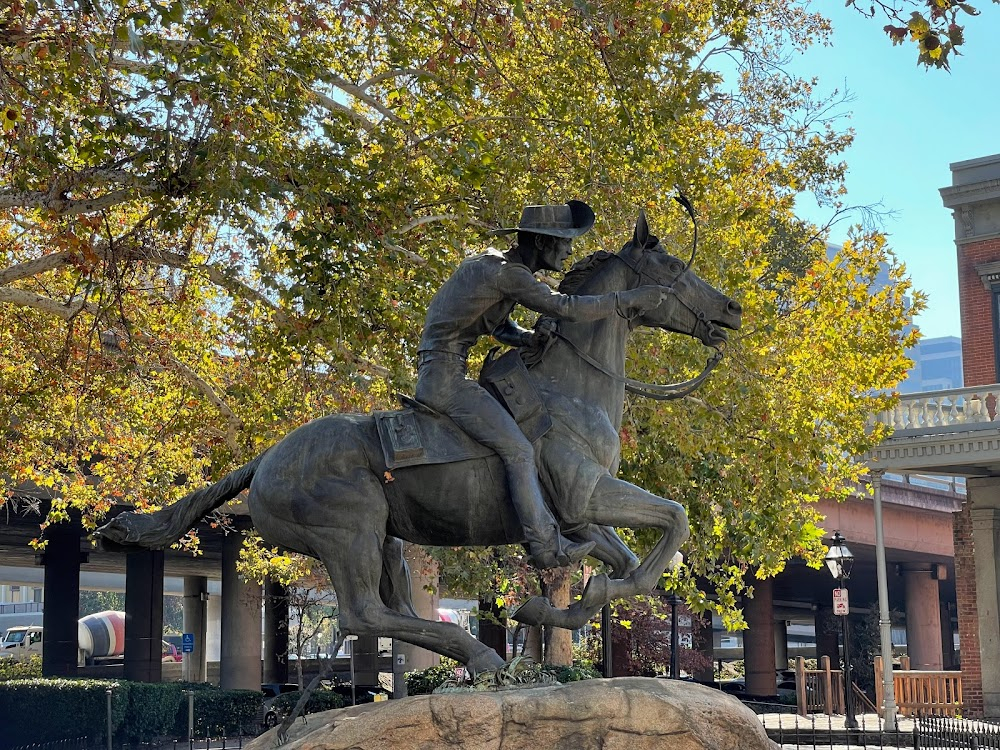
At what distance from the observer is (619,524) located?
7645 mm

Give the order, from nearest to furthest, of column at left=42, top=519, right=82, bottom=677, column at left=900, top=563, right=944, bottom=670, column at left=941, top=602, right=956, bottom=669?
column at left=42, top=519, right=82, bottom=677
column at left=900, top=563, right=944, bottom=670
column at left=941, top=602, right=956, bottom=669

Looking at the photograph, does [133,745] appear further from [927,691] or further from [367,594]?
[367,594]

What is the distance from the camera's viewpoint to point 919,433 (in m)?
27.3

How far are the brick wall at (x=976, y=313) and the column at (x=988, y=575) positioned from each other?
306cm

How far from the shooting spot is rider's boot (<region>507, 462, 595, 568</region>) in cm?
735

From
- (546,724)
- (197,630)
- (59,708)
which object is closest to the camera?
(546,724)

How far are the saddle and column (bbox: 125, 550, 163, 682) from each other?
3179 centimetres

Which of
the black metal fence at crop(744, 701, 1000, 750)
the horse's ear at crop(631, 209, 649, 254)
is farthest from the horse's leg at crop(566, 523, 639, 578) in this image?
the black metal fence at crop(744, 701, 1000, 750)

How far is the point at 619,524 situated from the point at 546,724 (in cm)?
132

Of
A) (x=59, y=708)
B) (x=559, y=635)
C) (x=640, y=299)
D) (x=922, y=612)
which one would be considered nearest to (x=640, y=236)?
(x=640, y=299)

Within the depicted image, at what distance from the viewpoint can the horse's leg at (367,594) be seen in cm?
768

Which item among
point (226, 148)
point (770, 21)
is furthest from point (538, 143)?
point (770, 21)

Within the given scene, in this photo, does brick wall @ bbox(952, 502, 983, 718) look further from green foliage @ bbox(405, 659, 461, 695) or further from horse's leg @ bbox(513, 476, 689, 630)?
horse's leg @ bbox(513, 476, 689, 630)

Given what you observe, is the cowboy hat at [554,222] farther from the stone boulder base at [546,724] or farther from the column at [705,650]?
the column at [705,650]
